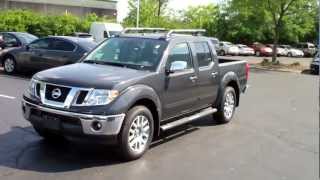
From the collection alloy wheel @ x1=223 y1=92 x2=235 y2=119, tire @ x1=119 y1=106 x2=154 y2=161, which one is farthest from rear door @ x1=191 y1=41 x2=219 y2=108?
tire @ x1=119 y1=106 x2=154 y2=161

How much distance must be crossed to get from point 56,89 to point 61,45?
10.5 meters

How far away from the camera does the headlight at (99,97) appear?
22.2 feet

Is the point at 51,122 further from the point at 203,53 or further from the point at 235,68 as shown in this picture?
the point at 235,68

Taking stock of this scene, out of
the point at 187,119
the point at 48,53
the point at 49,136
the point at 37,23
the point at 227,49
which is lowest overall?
the point at 227,49

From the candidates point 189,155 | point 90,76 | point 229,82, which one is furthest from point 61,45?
point 189,155

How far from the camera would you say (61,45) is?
56.6 feet

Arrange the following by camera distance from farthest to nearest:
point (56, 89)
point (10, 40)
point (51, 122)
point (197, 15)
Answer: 1. point (197, 15)
2. point (10, 40)
3. point (56, 89)
4. point (51, 122)

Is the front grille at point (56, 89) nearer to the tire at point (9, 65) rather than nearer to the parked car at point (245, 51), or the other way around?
the tire at point (9, 65)

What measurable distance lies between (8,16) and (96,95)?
36357 millimetres

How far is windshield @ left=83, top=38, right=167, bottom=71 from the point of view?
315 inches

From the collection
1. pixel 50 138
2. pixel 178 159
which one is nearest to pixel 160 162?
pixel 178 159

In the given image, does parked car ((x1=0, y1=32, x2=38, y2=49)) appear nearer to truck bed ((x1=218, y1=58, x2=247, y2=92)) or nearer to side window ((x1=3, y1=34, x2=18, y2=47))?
side window ((x1=3, y1=34, x2=18, y2=47))

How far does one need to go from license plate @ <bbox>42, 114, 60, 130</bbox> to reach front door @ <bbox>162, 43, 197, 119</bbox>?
67.8 inches

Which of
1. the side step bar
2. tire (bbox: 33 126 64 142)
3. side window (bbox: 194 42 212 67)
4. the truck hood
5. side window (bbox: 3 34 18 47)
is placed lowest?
tire (bbox: 33 126 64 142)
